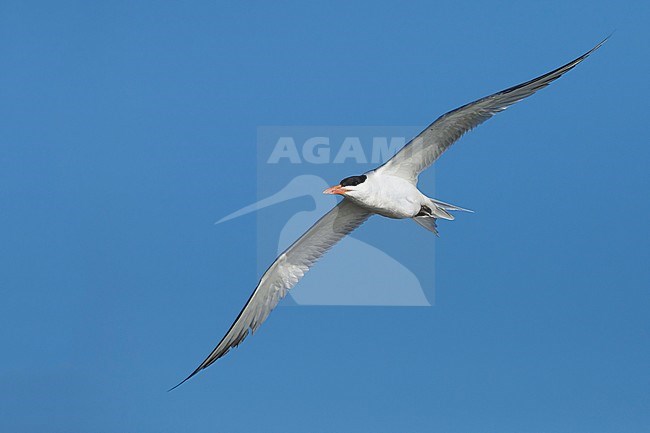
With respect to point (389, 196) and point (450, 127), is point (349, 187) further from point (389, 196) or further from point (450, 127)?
point (450, 127)

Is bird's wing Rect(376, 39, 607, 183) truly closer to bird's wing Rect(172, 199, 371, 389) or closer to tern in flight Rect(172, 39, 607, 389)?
tern in flight Rect(172, 39, 607, 389)

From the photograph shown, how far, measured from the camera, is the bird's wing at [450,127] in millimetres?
5175

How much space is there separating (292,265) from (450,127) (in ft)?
4.16

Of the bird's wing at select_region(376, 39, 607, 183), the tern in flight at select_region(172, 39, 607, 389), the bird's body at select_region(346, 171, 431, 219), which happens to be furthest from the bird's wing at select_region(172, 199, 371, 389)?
the bird's wing at select_region(376, 39, 607, 183)

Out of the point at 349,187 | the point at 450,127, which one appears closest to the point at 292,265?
the point at 349,187

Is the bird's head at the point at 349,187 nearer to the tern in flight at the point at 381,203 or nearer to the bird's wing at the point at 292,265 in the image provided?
the tern in flight at the point at 381,203

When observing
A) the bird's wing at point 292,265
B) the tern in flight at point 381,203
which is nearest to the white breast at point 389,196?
the tern in flight at point 381,203

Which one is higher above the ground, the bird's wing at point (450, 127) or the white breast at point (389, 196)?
the bird's wing at point (450, 127)

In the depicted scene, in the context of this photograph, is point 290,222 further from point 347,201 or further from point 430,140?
point 430,140

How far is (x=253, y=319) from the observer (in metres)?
5.79

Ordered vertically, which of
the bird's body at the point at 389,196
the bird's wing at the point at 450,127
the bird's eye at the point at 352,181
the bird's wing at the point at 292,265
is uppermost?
the bird's wing at the point at 450,127

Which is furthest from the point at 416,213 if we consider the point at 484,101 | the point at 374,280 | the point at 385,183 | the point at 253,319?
the point at 374,280

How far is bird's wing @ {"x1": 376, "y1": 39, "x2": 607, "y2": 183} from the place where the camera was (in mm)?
5175

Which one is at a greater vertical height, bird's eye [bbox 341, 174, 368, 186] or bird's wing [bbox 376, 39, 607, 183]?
bird's wing [bbox 376, 39, 607, 183]
